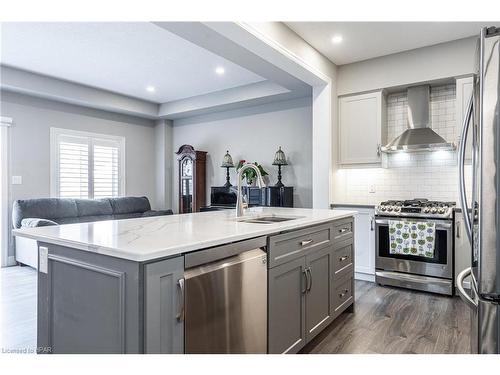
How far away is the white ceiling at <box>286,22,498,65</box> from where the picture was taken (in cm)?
332

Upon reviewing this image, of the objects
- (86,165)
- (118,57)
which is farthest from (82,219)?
(118,57)

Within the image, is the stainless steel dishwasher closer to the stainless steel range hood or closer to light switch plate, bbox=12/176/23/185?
the stainless steel range hood

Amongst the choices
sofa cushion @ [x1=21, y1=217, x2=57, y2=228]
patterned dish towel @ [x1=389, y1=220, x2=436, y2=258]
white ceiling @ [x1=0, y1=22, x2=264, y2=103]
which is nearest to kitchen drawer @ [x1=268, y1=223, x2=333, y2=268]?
patterned dish towel @ [x1=389, y1=220, x2=436, y2=258]

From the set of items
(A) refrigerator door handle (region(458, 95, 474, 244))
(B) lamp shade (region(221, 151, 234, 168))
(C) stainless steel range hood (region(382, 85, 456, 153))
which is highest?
(C) stainless steel range hood (region(382, 85, 456, 153))

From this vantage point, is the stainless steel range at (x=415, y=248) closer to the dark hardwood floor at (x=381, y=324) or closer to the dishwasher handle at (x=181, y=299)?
the dark hardwood floor at (x=381, y=324)

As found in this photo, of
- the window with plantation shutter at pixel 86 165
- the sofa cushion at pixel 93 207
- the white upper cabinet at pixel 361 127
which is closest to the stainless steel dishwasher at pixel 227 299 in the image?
the white upper cabinet at pixel 361 127

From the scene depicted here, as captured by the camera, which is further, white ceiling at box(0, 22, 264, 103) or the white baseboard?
the white baseboard

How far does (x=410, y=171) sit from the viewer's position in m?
4.23

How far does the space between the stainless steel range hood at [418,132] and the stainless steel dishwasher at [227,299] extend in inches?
111

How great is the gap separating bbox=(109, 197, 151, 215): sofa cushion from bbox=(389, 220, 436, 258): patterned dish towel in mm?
4447

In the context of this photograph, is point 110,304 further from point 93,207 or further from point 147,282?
point 93,207
